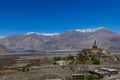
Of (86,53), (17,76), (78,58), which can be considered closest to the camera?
(17,76)

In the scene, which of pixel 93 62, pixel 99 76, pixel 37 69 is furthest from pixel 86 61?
pixel 99 76

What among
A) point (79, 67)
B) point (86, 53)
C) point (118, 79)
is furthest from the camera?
point (86, 53)

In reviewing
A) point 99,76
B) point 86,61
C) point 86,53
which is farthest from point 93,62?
Answer: point 99,76

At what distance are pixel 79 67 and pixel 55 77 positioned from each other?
39.0ft

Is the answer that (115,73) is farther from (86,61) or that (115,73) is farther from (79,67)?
(86,61)

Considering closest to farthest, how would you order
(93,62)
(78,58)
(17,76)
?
(17,76), (93,62), (78,58)

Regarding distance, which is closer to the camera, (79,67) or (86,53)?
(79,67)

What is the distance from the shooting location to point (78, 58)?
7694 cm

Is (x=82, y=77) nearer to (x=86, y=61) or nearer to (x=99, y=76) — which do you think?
(x=99, y=76)

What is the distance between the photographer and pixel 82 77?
50531 millimetres

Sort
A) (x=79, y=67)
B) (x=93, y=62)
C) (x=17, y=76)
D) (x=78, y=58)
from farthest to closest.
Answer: (x=78, y=58), (x=93, y=62), (x=79, y=67), (x=17, y=76)

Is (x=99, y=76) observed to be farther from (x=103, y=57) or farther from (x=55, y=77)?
(x=103, y=57)

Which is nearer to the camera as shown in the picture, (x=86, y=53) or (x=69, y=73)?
(x=69, y=73)

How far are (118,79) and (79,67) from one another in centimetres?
1449
